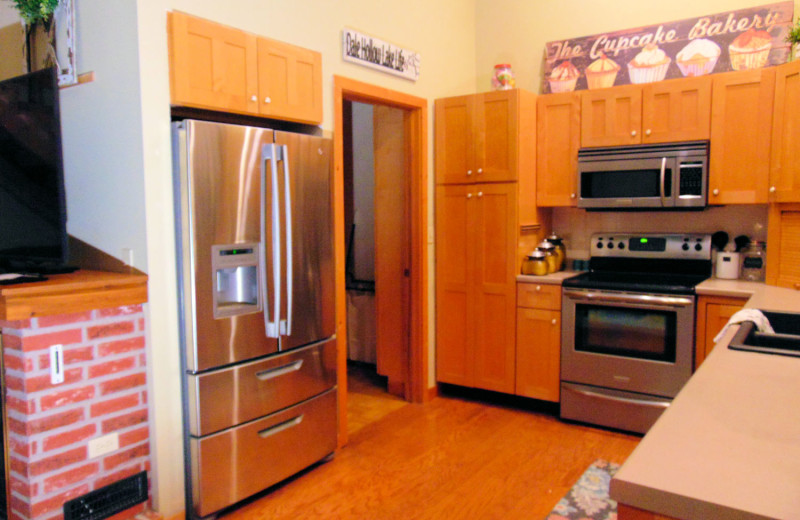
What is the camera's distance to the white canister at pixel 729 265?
3.37 meters

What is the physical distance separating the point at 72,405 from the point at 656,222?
137 inches

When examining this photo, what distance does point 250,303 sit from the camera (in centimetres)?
258

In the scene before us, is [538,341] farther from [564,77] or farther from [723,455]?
[723,455]

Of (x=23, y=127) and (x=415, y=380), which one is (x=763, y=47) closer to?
(x=415, y=380)

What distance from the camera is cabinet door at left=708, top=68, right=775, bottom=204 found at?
10.1ft

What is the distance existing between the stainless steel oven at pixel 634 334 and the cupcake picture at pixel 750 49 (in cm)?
105

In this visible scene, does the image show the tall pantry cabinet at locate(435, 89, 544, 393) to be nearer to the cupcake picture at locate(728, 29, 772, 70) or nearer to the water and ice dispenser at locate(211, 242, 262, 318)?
the cupcake picture at locate(728, 29, 772, 70)

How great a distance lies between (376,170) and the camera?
13.6 ft

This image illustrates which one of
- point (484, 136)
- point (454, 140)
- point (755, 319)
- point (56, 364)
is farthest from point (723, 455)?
point (454, 140)

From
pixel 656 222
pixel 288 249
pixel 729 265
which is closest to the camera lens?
pixel 288 249

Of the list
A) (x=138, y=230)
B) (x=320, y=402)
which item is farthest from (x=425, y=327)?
(x=138, y=230)

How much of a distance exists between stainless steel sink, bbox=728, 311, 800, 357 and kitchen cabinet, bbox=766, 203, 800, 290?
120 cm

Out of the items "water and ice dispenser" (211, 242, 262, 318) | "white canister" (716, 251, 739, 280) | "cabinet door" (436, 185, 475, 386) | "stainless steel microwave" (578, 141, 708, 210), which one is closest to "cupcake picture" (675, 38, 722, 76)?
"stainless steel microwave" (578, 141, 708, 210)

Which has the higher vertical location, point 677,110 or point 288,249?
point 677,110
